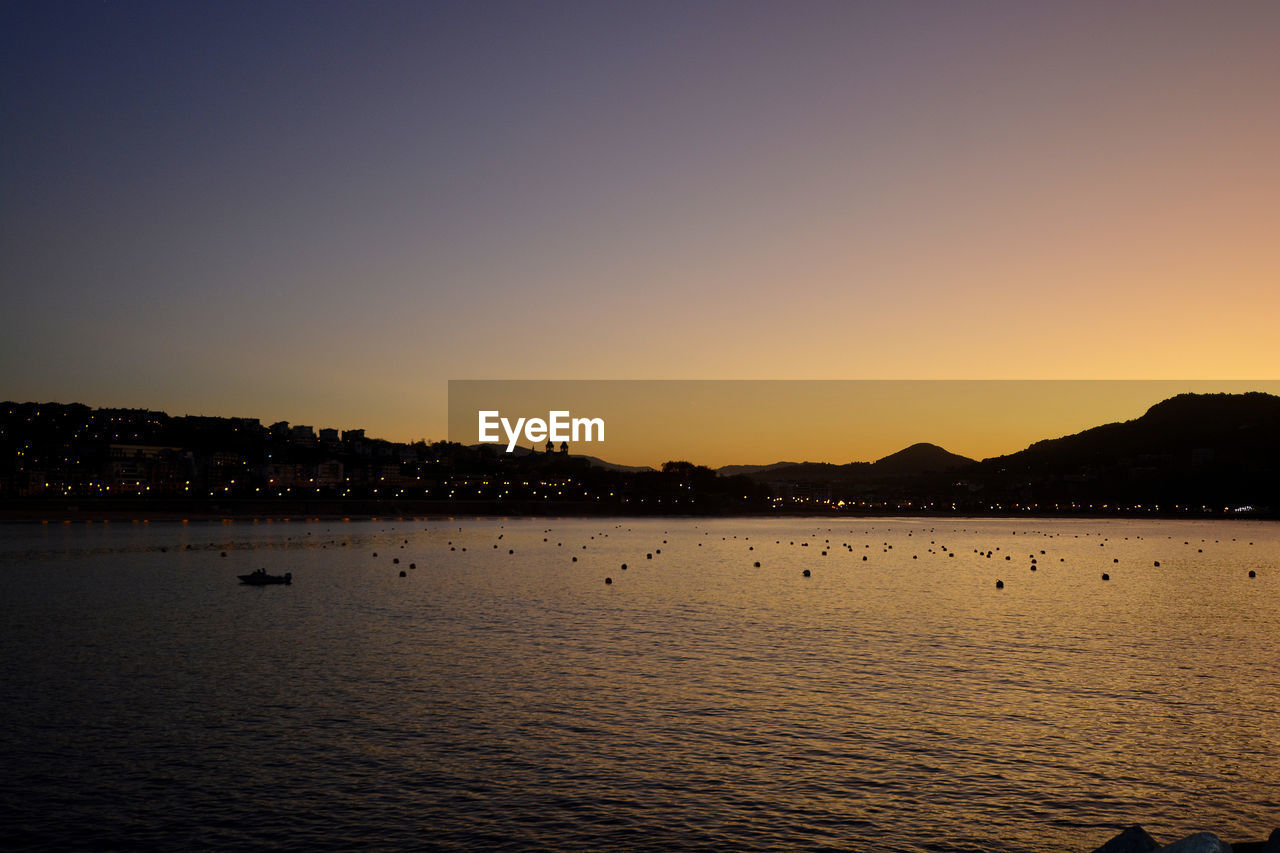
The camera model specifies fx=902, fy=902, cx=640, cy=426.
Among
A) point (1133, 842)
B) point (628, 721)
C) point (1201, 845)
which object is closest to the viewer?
point (1201, 845)

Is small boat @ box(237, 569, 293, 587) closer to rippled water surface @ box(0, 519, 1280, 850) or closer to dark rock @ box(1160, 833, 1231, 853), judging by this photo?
rippled water surface @ box(0, 519, 1280, 850)

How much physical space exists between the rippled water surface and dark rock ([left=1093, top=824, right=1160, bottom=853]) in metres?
3.06

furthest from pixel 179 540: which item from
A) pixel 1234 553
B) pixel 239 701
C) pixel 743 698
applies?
pixel 1234 553

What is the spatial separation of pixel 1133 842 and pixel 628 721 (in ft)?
45.3

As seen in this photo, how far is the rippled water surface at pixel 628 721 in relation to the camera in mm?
16844

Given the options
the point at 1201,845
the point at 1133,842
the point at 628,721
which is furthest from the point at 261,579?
the point at 1201,845

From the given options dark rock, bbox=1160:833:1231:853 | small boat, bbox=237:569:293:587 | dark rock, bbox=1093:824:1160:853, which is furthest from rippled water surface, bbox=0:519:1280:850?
small boat, bbox=237:569:293:587

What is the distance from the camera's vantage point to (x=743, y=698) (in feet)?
89.0

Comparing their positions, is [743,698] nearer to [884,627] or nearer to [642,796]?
[642,796]

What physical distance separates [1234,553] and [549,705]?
114m

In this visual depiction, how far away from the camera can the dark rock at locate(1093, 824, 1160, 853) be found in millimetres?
12664

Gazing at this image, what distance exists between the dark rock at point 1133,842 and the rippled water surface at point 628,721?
306 cm

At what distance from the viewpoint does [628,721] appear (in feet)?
79.7

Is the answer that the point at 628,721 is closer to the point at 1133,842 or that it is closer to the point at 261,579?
the point at 1133,842
